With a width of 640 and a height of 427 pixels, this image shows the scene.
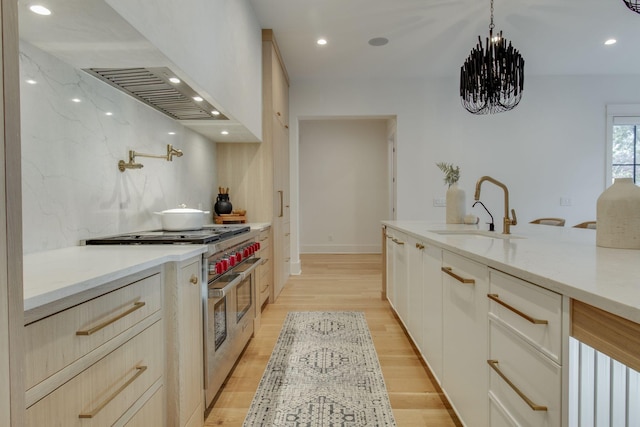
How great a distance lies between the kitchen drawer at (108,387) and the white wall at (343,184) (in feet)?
18.4

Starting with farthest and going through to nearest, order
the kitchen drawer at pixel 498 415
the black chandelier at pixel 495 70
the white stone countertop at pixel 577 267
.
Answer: the black chandelier at pixel 495 70 → the kitchen drawer at pixel 498 415 → the white stone countertop at pixel 577 267

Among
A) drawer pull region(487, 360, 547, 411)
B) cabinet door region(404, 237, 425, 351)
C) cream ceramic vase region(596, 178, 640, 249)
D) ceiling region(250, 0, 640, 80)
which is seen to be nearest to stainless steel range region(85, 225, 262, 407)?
cabinet door region(404, 237, 425, 351)

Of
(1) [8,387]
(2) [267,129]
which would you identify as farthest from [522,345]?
(2) [267,129]

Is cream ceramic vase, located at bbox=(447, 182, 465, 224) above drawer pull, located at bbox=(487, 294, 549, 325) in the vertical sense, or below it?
above

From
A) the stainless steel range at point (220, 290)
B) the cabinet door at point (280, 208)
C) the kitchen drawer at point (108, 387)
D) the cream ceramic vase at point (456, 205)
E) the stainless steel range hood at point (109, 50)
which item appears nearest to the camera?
the kitchen drawer at point (108, 387)

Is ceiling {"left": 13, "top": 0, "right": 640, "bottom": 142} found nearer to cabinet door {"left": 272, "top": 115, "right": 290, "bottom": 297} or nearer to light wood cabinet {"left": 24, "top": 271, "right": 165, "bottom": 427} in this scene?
cabinet door {"left": 272, "top": 115, "right": 290, "bottom": 297}

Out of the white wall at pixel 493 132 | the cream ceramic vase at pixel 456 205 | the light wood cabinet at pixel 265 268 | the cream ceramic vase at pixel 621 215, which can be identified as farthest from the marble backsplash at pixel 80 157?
the white wall at pixel 493 132

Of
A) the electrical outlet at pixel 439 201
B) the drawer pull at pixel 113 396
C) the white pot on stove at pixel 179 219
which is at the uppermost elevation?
the electrical outlet at pixel 439 201

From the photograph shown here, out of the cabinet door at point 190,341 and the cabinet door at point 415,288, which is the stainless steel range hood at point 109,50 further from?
the cabinet door at point 415,288

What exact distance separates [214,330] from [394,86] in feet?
14.0

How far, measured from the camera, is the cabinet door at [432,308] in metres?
1.61

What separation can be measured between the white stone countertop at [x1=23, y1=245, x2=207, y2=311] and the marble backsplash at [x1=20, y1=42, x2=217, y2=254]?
0.17 metres

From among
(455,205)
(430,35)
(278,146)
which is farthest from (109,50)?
(430,35)

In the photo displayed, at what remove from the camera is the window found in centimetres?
470
